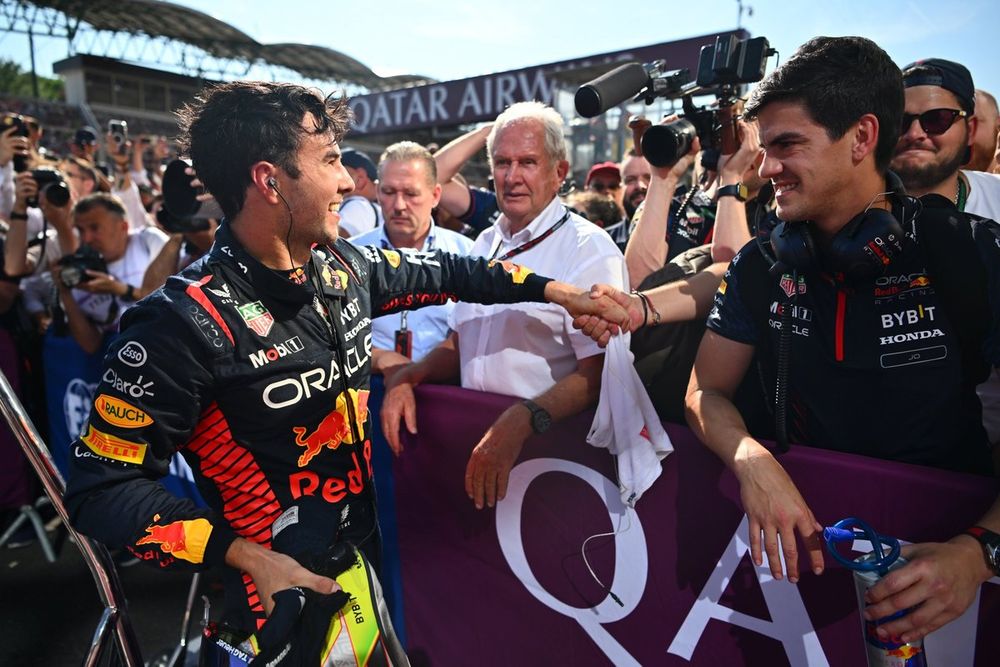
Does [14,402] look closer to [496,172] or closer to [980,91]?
[496,172]

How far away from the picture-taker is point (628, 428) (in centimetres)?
202

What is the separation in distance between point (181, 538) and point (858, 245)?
1674 millimetres

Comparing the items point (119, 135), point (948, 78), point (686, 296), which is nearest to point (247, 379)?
point (686, 296)

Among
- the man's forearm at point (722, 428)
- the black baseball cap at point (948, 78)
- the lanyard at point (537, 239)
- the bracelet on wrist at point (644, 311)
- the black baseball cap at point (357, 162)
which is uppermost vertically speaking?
the black baseball cap at point (948, 78)

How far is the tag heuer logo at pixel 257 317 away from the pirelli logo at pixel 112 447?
0.39 metres

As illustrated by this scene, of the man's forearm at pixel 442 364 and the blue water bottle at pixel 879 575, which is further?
the man's forearm at pixel 442 364

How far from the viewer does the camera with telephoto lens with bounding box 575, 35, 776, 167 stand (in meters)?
2.29

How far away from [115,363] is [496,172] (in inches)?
64.3

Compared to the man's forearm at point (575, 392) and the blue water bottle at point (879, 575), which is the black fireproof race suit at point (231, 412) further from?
the blue water bottle at point (879, 575)

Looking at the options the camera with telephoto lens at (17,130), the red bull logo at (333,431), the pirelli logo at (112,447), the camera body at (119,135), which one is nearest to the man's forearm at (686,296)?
the red bull logo at (333,431)

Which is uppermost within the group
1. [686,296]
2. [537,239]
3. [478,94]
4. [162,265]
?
[478,94]

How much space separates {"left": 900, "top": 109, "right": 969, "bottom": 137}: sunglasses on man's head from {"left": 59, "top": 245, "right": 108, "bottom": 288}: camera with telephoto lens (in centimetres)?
446

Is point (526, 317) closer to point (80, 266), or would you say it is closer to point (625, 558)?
point (625, 558)

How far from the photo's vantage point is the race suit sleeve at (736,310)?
188 centimetres
